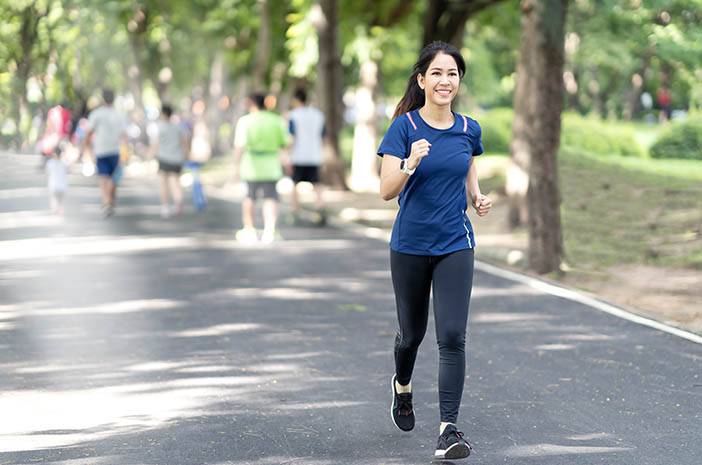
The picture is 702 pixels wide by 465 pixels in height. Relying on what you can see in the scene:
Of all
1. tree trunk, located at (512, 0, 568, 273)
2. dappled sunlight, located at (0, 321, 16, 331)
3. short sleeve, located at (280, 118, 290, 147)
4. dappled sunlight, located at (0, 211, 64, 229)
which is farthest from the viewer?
dappled sunlight, located at (0, 211, 64, 229)

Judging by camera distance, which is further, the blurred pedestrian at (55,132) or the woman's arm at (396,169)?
the blurred pedestrian at (55,132)

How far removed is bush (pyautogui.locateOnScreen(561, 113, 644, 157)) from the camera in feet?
109

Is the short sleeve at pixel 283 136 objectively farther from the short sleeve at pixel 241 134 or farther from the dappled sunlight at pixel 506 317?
the dappled sunlight at pixel 506 317

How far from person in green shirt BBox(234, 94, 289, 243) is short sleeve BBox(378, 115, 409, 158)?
10421 millimetres

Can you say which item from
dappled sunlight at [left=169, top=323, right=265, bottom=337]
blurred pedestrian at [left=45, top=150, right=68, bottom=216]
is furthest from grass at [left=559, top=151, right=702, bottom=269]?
blurred pedestrian at [left=45, top=150, right=68, bottom=216]

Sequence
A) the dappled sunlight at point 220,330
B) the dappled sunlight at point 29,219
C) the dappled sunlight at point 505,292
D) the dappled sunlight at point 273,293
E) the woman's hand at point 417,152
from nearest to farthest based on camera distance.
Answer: the woman's hand at point 417,152 < the dappled sunlight at point 220,330 < the dappled sunlight at point 273,293 < the dappled sunlight at point 505,292 < the dappled sunlight at point 29,219

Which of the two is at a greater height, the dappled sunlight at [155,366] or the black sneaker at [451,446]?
the black sneaker at [451,446]

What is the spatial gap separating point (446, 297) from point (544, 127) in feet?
27.7

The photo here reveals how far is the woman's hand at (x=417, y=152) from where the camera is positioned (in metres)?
5.95

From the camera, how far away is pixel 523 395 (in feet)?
25.7

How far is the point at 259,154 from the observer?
1691cm

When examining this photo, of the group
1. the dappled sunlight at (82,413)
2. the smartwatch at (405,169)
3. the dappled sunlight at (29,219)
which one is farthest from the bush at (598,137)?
the smartwatch at (405,169)

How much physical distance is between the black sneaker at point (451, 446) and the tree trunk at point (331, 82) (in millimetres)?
20352

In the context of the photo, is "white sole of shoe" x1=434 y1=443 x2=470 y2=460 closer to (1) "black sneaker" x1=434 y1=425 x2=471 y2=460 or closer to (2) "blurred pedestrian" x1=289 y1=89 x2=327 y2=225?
(1) "black sneaker" x1=434 y1=425 x2=471 y2=460
